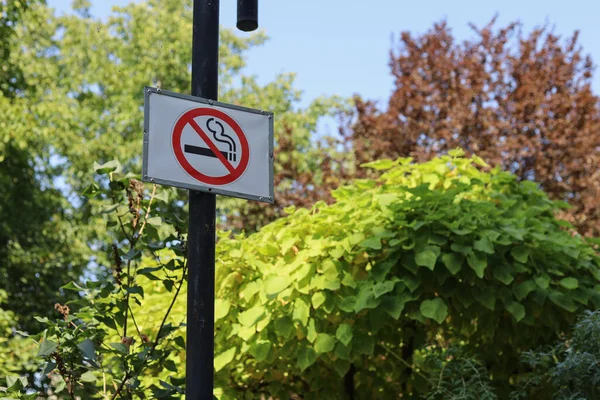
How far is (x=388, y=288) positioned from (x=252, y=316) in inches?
41.9

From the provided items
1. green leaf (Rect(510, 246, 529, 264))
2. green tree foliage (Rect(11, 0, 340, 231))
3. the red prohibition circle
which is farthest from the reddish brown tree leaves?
the red prohibition circle

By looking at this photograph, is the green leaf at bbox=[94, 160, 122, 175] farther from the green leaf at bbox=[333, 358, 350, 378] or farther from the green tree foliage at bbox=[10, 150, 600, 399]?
the green leaf at bbox=[333, 358, 350, 378]

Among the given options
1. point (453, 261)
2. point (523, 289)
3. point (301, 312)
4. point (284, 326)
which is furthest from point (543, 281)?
point (284, 326)

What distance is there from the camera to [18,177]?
1664cm

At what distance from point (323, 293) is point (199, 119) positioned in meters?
2.87

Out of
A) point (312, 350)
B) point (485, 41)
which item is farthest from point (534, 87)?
point (312, 350)

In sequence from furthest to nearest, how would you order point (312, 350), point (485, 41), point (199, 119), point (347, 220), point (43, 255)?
1. point (43, 255)
2. point (485, 41)
3. point (347, 220)
4. point (312, 350)
5. point (199, 119)

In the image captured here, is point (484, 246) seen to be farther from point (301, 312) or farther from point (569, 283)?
point (301, 312)

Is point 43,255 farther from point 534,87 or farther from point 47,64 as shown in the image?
point 534,87

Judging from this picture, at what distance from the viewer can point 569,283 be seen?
6.14 meters

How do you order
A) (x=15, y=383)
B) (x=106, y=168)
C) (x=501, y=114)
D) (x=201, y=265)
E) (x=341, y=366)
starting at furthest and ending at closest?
(x=501, y=114) → (x=341, y=366) → (x=106, y=168) → (x=15, y=383) → (x=201, y=265)

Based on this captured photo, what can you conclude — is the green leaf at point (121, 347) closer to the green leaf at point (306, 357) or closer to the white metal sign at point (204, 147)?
the green leaf at point (306, 357)

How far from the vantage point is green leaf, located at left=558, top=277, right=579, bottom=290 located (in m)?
6.10

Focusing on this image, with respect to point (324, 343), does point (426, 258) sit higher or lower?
A: higher
